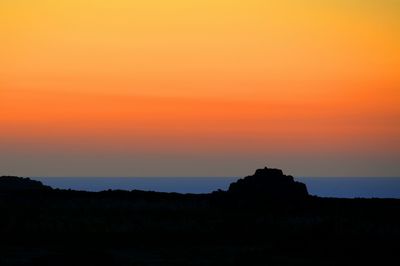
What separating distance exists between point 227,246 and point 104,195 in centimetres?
3715

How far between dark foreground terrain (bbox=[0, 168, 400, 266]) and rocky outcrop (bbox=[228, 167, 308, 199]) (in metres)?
0.09

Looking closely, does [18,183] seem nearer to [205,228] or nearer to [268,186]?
[268,186]

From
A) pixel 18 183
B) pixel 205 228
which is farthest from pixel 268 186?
pixel 18 183

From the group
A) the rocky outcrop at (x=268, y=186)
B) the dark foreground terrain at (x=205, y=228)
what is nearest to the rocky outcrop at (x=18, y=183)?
the dark foreground terrain at (x=205, y=228)

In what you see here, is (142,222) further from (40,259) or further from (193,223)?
(40,259)

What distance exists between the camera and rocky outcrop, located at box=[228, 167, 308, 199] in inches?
2985

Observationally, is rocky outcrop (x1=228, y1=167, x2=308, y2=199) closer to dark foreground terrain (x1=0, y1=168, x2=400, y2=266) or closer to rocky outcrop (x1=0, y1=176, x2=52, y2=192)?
dark foreground terrain (x1=0, y1=168, x2=400, y2=266)

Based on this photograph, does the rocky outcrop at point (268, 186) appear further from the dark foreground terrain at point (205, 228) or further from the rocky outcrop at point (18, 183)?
the rocky outcrop at point (18, 183)

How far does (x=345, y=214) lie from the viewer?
220 ft

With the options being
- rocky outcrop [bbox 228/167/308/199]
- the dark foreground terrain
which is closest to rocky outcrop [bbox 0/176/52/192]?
the dark foreground terrain

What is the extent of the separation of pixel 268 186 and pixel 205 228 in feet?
69.0

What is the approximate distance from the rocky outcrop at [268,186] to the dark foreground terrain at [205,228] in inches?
3.5

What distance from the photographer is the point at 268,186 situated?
2995 inches

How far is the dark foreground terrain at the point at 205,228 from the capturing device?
43.5 meters
